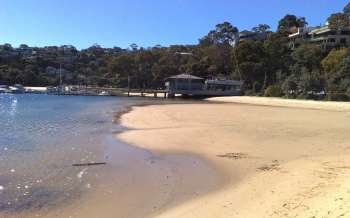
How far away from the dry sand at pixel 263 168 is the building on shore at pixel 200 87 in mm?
67289

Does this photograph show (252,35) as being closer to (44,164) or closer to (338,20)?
(338,20)

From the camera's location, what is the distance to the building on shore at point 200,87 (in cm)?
9475

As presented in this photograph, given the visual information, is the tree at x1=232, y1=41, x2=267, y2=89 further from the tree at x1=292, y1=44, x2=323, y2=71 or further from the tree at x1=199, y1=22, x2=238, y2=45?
the tree at x1=199, y1=22, x2=238, y2=45

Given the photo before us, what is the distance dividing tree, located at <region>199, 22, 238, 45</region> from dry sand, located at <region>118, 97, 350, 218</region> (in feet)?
400

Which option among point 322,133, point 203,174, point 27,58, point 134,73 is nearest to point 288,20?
point 134,73

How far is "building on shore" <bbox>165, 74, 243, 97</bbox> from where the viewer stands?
94750 millimetres

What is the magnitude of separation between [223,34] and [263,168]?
137787 mm

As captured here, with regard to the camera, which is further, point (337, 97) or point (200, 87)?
point (200, 87)

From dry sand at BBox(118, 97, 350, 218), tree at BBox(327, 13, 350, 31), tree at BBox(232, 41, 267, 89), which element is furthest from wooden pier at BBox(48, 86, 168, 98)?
dry sand at BBox(118, 97, 350, 218)

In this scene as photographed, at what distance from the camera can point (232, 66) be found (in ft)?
361

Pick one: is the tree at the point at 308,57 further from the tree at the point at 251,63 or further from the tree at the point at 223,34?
the tree at the point at 223,34

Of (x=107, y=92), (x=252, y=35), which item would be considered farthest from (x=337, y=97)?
(x=252, y=35)

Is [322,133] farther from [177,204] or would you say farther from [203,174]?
[177,204]

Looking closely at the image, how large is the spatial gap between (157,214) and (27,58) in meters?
194
